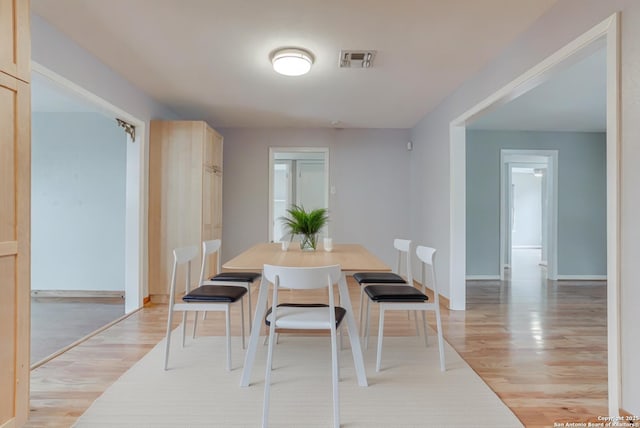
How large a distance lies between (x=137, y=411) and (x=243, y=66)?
2685 mm

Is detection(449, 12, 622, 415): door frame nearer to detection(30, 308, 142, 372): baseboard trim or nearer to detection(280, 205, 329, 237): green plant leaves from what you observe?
detection(280, 205, 329, 237): green plant leaves

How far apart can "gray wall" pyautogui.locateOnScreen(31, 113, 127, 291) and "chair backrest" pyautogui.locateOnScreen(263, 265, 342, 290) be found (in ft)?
11.4

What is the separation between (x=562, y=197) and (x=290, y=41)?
5.25m

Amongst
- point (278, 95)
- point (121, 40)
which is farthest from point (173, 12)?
point (278, 95)

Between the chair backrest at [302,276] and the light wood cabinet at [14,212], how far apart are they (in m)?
1.14

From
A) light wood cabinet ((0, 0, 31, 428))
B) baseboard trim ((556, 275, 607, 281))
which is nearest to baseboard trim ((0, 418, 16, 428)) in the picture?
light wood cabinet ((0, 0, 31, 428))

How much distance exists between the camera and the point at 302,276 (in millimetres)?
1648

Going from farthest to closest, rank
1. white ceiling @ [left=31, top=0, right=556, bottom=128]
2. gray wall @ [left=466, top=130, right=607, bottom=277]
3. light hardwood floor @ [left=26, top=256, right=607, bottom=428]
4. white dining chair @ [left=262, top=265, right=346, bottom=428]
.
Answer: gray wall @ [left=466, top=130, right=607, bottom=277]
white ceiling @ [left=31, top=0, right=556, bottom=128]
light hardwood floor @ [left=26, top=256, right=607, bottom=428]
white dining chair @ [left=262, top=265, right=346, bottom=428]

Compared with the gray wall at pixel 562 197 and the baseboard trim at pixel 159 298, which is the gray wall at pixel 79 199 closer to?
the baseboard trim at pixel 159 298

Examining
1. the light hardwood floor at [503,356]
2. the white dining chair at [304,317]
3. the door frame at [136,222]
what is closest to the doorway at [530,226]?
the light hardwood floor at [503,356]

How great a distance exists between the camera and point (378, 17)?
2.34 meters

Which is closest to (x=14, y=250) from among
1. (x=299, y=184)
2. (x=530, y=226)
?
(x=299, y=184)

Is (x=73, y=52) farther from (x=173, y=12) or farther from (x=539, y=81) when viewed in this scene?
(x=539, y=81)

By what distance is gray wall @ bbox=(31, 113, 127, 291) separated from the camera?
435cm
